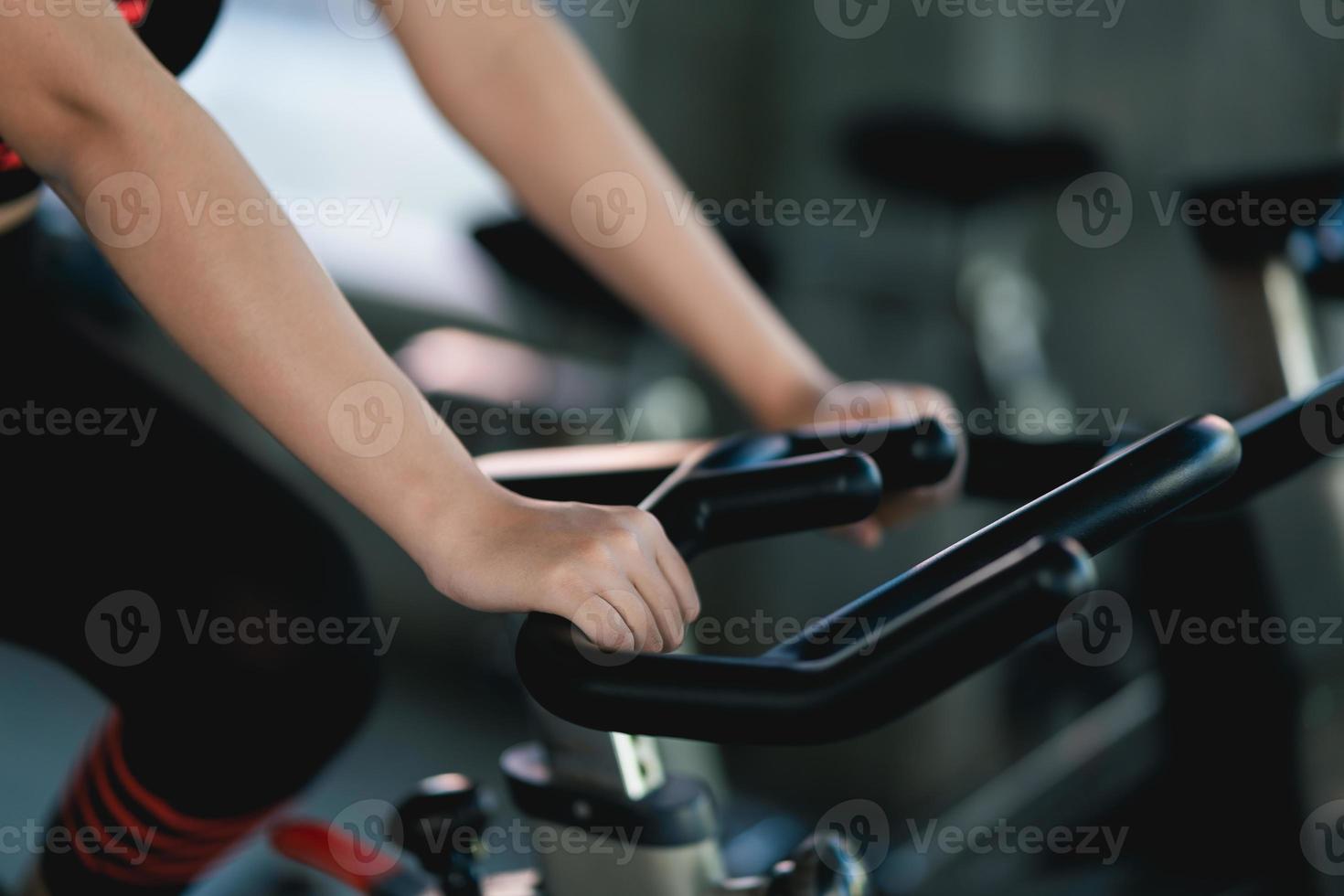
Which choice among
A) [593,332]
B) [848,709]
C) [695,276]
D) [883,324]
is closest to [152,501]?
[695,276]

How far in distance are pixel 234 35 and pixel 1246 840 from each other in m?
2.72

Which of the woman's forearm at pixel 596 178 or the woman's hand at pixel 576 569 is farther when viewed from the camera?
the woman's forearm at pixel 596 178

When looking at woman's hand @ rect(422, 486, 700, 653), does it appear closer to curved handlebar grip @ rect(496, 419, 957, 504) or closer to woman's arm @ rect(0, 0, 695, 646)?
woman's arm @ rect(0, 0, 695, 646)

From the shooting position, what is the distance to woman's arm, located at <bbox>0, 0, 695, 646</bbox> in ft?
2.06

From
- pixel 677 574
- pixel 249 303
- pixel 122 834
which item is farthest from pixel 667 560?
pixel 122 834

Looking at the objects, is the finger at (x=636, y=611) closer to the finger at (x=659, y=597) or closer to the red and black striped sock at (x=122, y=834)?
the finger at (x=659, y=597)

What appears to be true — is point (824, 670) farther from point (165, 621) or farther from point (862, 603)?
point (165, 621)

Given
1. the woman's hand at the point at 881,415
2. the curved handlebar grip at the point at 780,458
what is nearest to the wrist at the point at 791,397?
the woman's hand at the point at 881,415

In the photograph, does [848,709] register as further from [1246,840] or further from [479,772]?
[479,772]

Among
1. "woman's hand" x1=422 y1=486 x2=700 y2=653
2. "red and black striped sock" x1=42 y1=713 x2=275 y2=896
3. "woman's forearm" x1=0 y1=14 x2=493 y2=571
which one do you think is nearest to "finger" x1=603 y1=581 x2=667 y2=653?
"woman's hand" x1=422 y1=486 x2=700 y2=653

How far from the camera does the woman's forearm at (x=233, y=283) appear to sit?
63cm

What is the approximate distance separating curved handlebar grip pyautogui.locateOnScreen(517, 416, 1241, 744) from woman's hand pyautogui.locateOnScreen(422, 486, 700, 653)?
0.06 ft

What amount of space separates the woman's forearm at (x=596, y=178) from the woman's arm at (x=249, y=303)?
0.39m

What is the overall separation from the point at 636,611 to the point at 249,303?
267 mm
